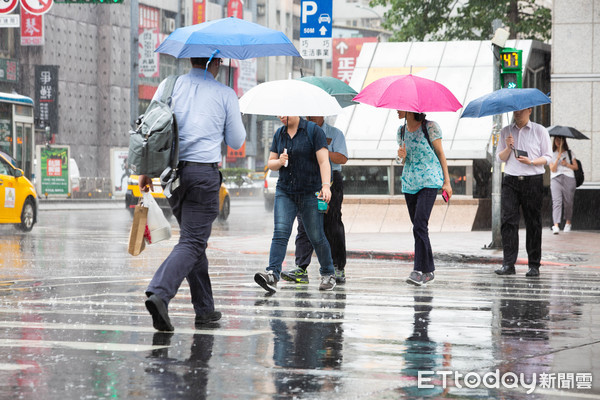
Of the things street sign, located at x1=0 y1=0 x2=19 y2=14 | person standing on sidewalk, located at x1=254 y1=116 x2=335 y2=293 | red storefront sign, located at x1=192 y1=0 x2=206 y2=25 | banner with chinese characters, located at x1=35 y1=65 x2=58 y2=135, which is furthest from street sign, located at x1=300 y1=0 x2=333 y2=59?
red storefront sign, located at x1=192 y1=0 x2=206 y2=25

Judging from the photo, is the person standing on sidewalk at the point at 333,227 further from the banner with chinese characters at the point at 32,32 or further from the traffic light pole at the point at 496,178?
the banner with chinese characters at the point at 32,32

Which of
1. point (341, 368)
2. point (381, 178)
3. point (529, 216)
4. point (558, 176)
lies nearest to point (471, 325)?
point (341, 368)

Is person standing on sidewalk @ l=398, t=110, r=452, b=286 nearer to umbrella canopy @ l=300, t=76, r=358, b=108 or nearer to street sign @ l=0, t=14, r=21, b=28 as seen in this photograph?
umbrella canopy @ l=300, t=76, r=358, b=108

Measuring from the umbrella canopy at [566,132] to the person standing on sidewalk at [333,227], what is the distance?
9.04 m

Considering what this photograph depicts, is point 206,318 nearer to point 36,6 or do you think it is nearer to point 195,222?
point 195,222

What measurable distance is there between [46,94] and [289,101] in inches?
1733

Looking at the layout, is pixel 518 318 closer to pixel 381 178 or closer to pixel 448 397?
pixel 448 397

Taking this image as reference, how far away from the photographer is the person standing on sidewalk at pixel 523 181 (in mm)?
11469

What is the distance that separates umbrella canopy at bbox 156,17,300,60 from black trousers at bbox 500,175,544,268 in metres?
4.07

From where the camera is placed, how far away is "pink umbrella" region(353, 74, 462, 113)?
34.6 feet

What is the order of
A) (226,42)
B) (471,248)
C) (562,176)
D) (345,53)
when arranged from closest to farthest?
(226,42), (471,248), (562,176), (345,53)

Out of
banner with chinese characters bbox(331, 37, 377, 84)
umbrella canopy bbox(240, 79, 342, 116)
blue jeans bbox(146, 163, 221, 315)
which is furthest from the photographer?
banner with chinese characters bbox(331, 37, 377, 84)

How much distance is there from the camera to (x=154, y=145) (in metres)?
7.11

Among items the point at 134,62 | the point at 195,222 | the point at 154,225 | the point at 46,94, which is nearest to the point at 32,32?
the point at 46,94
